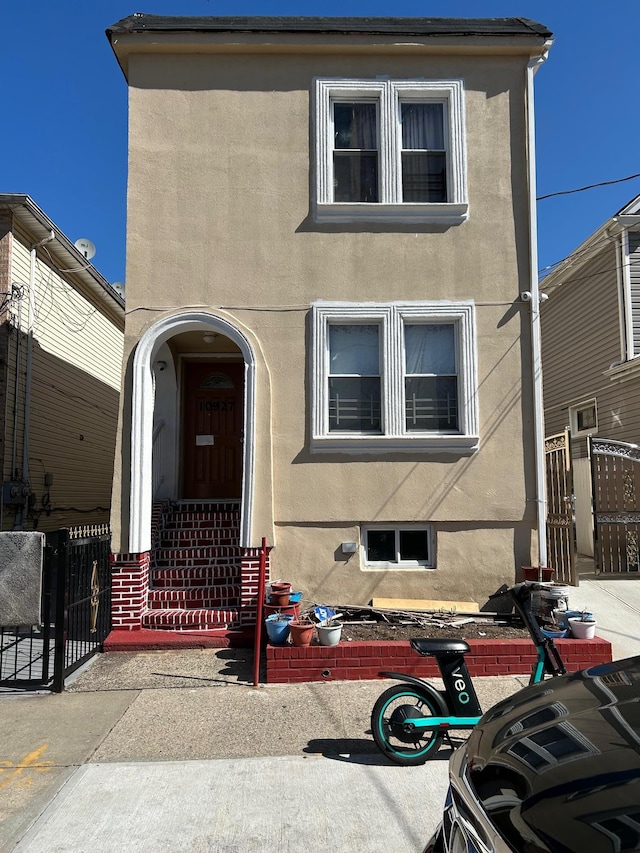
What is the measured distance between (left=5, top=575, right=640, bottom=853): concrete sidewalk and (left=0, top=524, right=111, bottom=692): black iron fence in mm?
254

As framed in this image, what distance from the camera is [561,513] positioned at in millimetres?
8305

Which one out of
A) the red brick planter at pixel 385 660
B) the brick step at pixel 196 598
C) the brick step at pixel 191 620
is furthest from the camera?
the brick step at pixel 196 598

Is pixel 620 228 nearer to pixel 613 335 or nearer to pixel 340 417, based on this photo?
pixel 613 335

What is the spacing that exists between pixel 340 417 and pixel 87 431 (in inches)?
310

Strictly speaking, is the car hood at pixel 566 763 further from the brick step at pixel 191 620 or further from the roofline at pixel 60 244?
the roofline at pixel 60 244

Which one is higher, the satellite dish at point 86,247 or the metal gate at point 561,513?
the satellite dish at point 86,247

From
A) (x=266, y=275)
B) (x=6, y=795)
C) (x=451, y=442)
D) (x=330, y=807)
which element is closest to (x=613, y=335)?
(x=451, y=442)

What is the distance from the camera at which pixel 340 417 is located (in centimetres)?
764

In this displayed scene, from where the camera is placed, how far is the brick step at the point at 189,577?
24.8 feet

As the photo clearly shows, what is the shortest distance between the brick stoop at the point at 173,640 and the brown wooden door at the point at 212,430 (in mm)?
2889

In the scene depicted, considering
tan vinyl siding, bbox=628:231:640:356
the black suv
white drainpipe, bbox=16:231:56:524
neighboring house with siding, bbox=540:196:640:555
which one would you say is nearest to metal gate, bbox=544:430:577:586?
neighboring house with siding, bbox=540:196:640:555

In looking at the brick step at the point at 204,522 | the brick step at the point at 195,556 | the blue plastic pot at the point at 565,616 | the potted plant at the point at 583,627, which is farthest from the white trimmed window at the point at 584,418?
the brick step at the point at 195,556

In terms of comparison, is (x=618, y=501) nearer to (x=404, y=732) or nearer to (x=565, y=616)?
(x=565, y=616)

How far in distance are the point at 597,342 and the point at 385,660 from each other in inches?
386
